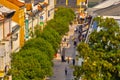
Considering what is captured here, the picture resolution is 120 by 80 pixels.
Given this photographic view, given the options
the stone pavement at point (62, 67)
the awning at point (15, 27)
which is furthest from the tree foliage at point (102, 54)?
the awning at point (15, 27)

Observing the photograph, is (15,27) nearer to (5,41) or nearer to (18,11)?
(18,11)

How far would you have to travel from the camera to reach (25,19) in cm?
6341

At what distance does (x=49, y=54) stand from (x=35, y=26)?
21.5 m

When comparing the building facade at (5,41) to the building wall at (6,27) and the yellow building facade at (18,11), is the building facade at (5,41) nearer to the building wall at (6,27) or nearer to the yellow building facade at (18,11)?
Result: the building wall at (6,27)

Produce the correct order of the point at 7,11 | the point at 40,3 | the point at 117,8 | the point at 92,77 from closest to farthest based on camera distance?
the point at 92,77
the point at 117,8
the point at 7,11
the point at 40,3

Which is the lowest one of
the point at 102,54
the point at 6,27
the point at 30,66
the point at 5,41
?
the point at 30,66

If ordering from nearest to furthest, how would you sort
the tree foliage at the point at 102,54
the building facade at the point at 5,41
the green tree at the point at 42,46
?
the tree foliage at the point at 102,54 < the building facade at the point at 5,41 < the green tree at the point at 42,46

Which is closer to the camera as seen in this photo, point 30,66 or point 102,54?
point 102,54

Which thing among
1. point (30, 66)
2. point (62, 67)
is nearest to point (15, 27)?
point (62, 67)

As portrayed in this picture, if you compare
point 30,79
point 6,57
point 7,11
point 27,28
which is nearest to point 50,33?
point 27,28

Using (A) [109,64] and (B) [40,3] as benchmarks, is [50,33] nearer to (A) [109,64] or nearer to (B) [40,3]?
(B) [40,3]

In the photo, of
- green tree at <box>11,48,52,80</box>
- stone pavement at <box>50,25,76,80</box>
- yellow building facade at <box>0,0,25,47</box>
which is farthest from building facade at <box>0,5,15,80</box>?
yellow building facade at <box>0,0,25,47</box>

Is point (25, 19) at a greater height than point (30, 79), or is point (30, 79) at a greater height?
point (25, 19)

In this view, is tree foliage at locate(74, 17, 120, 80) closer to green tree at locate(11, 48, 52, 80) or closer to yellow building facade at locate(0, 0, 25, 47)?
green tree at locate(11, 48, 52, 80)
